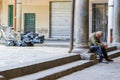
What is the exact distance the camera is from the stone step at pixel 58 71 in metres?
9.06

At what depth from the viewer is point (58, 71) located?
10.3 m

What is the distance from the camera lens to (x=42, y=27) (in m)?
30.4

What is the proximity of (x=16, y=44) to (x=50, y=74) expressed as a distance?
35.9 ft

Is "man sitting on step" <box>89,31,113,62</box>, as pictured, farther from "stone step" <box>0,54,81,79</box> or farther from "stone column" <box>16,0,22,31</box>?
"stone column" <box>16,0,22,31</box>

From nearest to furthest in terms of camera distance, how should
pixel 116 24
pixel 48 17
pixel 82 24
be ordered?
pixel 82 24 → pixel 116 24 → pixel 48 17

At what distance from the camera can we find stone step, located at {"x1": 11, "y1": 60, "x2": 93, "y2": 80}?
9.06 metres

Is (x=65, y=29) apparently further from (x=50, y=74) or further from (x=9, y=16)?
(x=50, y=74)

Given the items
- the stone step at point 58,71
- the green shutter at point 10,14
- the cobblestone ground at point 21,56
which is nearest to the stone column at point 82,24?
the cobblestone ground at point 21,56

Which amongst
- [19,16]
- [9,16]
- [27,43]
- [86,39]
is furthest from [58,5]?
[86,39]

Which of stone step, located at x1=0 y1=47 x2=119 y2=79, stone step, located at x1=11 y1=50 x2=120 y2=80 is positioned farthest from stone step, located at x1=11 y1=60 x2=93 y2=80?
stone step, located at x1=0 y1=47 x2=119 y2=79

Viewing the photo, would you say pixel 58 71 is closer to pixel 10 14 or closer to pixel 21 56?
pixel 21 56

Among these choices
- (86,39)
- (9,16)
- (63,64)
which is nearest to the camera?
(63,64)

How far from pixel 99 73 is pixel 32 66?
268 cm

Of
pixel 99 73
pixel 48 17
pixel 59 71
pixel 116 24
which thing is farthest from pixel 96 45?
pixel 48 17
